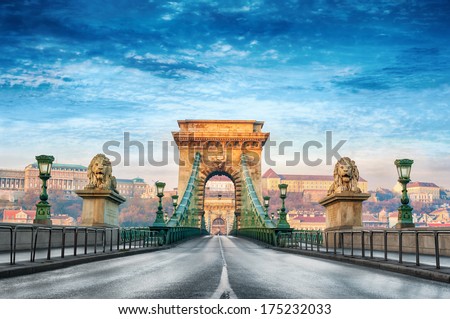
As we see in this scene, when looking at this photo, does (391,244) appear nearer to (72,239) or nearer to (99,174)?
(72,239)

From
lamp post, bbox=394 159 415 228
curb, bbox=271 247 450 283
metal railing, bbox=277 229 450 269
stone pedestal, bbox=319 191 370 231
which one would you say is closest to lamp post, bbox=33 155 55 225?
metal railing, bbox=277 229 450 269

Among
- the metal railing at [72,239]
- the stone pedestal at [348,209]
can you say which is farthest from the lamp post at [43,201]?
the stone pedestal at [348,209]

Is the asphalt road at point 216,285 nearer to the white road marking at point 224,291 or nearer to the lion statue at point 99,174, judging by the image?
the white road marking at point 224,291

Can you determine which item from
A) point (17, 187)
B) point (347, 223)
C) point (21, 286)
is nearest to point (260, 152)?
point (347, 223)

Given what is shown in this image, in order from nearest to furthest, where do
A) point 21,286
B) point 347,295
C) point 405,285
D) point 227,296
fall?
point 227,296
point 347,295
point 21,286
point 405,285

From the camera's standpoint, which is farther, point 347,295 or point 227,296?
point 347,295
